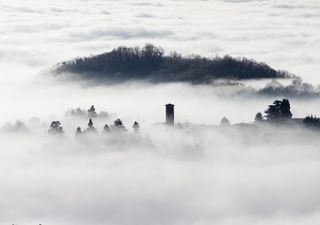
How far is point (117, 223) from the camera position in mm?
196125

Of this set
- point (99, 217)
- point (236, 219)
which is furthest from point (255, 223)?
point (99, 217)

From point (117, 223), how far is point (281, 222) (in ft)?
52.1

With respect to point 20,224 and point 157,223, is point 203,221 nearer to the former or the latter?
point 157,223

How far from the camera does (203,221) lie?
199250mm

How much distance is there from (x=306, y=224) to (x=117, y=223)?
18.2 meters

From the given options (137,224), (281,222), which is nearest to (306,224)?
(281,222)

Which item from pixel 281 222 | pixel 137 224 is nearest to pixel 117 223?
pixel 137 224

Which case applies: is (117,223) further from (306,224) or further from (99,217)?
(306,224)

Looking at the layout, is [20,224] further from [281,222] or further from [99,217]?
[281,222]

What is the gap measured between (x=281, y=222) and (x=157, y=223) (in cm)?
1202

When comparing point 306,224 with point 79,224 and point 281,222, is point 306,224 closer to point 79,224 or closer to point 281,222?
point 281,222

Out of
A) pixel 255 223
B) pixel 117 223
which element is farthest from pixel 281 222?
pixel 117 223

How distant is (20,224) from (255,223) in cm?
2302

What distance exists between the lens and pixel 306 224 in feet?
636
